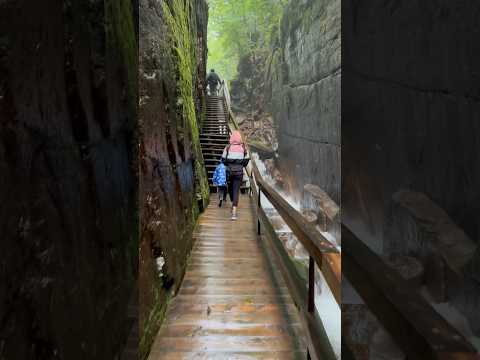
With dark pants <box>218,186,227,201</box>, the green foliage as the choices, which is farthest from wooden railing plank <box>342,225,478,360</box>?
the green foliage

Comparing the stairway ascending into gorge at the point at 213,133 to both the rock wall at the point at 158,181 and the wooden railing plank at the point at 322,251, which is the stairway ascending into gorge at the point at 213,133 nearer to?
the rock wall at the point at 158,181

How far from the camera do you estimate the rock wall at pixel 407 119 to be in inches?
63.5

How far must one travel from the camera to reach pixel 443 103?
1460 millimetres

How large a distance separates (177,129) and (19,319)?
3.74 meters

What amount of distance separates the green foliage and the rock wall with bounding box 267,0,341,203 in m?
5.99

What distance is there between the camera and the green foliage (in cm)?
2357

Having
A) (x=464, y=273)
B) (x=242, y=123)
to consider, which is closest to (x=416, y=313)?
(x=464, y=273)

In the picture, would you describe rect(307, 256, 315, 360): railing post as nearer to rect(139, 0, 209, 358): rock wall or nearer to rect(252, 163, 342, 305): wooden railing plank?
rect(252, 163, 342, 305): wooden railing plank

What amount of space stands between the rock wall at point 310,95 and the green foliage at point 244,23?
5995mm

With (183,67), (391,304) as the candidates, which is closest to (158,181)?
(391,304)

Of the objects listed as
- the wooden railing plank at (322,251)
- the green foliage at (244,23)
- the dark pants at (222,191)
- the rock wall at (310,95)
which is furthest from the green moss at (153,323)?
the green foliage at (244,23)

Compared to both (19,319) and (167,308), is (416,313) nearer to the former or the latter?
(19,319)

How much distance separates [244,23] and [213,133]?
51.1 ft

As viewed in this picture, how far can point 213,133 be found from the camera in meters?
13.9
